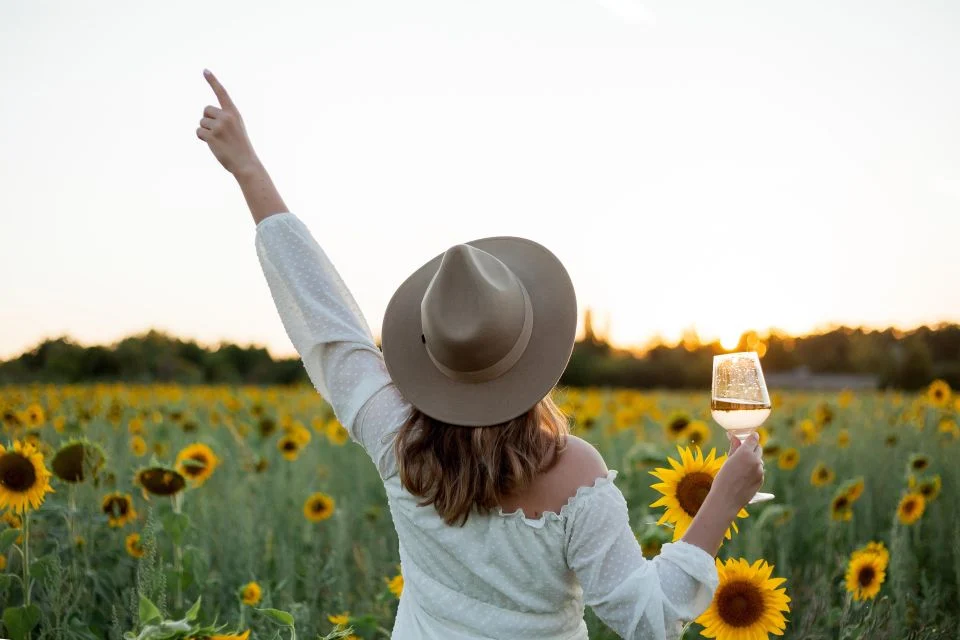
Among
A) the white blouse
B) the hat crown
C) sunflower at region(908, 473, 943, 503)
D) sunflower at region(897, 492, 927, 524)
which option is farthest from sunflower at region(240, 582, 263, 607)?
sunflower at region(908, 473, 943, 503)

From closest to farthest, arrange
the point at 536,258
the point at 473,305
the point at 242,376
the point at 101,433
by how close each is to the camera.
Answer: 1. the point at 473,305
2. the point at 536,258
3. the point at 101,433
4. the point at 242,376

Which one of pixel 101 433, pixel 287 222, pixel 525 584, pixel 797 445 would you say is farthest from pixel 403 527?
pixel 797 445

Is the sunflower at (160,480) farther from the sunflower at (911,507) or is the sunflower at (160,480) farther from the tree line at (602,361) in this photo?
the tree line at (602,361)

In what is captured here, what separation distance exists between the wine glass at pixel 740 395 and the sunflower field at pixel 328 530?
268 mm

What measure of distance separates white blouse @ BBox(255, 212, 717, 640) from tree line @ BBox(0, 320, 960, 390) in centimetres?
807

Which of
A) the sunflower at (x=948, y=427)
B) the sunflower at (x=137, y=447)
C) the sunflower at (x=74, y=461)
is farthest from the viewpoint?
the sunflower at (x=948, y=427)

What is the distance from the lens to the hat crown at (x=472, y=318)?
5.38 feet

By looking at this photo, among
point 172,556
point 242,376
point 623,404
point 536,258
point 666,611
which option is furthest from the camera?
point 242,376

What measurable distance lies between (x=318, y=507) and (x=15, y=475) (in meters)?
1.75

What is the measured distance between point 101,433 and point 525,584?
4.15 metres

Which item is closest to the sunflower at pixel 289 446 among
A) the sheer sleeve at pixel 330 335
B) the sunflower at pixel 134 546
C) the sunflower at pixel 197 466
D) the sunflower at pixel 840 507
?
the sunflower at pixel 197 466

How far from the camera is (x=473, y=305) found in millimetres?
1642

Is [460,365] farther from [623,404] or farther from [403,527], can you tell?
[623,404]

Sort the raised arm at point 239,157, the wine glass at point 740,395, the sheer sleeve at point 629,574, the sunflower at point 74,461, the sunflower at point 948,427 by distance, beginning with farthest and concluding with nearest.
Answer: the sunflower at point 948,427 → the sunflower at point 74,461 → the raised arm at point 239,157 → the wine glass at point 740,395 → the sheer sleeve at point 629,574
